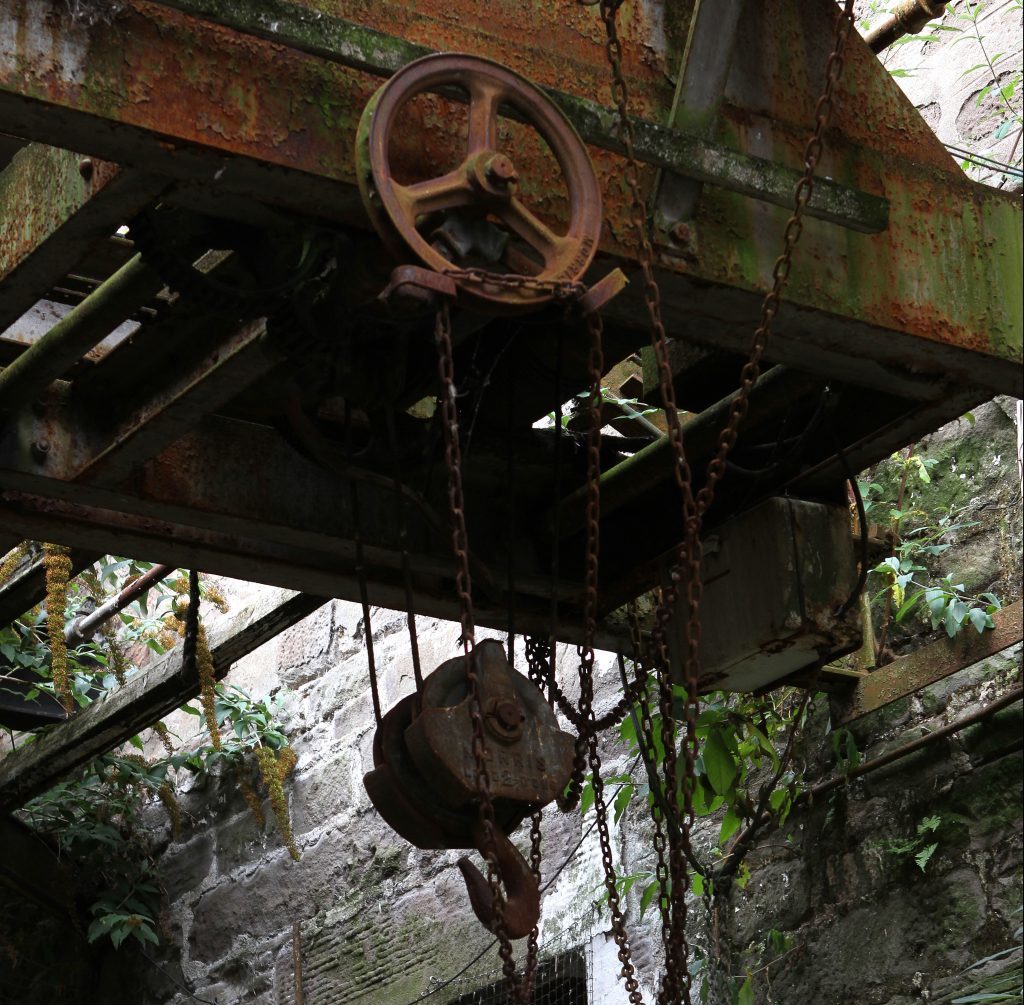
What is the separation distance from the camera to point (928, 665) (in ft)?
13.4

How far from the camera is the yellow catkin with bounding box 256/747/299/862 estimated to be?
5.55m

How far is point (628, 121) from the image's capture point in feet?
9.65

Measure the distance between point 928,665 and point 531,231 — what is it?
67.6 inches

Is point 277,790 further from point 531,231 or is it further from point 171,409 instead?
point 531,231

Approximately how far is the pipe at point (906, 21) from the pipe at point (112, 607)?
216cm

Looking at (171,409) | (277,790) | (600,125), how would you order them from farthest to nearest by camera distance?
(277,790)
(171,409)
(600,125)

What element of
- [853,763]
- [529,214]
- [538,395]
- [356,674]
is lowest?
[853,763]

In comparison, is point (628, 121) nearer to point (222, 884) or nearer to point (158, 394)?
point (158, 394)

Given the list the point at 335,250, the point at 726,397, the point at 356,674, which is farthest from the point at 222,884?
the point at 335,250

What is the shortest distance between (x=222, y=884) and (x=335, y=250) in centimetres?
351

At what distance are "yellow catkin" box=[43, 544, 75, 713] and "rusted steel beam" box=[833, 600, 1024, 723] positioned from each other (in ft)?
5.83

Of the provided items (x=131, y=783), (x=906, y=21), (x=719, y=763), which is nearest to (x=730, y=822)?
(x=719, y=763)

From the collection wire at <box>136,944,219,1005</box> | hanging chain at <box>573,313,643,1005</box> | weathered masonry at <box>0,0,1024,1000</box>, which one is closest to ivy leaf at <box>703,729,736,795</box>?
weathered masonry at <box>0,0,1024,1000</box>

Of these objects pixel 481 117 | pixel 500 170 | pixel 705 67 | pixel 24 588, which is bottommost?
pixel 500 170
